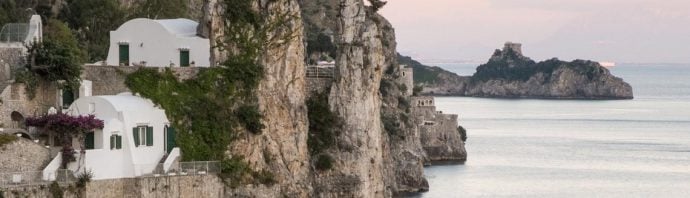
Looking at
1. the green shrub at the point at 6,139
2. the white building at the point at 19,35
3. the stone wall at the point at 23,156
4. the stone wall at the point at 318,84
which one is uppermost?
the white building at the point at 19,35

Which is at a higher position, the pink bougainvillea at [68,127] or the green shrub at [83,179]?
the pink bougainvillea at [68,127]

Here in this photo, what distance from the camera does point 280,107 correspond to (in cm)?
7044

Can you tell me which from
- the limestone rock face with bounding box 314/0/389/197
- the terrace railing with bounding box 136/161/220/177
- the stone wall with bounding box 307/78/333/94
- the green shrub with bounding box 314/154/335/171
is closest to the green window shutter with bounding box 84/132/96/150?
the terrace railing with bounding box 136/161/220/177

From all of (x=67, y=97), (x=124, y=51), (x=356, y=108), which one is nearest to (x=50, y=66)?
(x=67, y=97)

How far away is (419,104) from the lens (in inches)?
6245

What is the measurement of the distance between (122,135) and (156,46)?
8.81 m

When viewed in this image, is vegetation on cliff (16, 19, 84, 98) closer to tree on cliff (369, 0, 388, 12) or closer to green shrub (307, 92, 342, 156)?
green shrub (307, 92, 342, 156)

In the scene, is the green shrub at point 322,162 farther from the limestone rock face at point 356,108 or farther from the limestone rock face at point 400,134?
the limestone rock face at point 400,134

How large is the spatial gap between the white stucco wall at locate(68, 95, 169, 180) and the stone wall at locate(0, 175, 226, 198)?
1.18 ft

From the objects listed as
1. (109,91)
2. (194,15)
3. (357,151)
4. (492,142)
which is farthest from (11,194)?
(492,142)

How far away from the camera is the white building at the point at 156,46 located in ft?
226

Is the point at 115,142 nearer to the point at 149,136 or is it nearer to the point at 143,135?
the point at 143,135

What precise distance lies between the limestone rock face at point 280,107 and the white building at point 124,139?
13.5ft

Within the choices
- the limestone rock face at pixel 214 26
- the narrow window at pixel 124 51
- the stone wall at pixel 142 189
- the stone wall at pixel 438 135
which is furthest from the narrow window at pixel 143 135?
the stone wall at pixel 438 135
